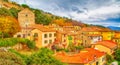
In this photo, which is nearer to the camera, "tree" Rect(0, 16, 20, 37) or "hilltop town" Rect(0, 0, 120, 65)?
"hilltop town" Rect(0, 0, 120, 65)

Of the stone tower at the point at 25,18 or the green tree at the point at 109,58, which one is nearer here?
the green tree at the point at 109,58

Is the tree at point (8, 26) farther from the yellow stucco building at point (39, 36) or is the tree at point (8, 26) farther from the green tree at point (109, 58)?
the green tree at point (109, 58)

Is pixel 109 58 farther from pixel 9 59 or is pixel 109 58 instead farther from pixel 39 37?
pixel 9 59

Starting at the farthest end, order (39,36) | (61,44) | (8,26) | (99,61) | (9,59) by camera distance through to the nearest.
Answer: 1. (61,44)
2. (39,36)
3. (8,26)
4. (99,61)
5. (9,59)

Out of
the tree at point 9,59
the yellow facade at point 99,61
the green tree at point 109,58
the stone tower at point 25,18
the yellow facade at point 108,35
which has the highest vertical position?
the stone tower at point 25,18

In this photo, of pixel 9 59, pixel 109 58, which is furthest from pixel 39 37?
pixel 9 59

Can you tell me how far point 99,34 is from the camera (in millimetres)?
69750

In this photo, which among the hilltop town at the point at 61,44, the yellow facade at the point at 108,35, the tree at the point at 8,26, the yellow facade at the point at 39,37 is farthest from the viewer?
the yellow facade at the point at 108,35

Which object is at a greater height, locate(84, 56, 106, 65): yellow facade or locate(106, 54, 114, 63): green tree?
locate(84, 56, 106, 65): yellow facade

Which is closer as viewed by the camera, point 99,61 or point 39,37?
point 99,61

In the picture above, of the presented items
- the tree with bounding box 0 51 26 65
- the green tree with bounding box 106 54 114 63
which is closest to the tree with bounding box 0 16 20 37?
the green tree with bounding box 106 54 114 63

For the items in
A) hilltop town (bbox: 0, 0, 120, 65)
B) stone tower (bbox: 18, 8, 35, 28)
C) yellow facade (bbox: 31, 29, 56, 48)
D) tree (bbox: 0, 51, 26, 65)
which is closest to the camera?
tree (bbox: 0, 51, 26, 65)

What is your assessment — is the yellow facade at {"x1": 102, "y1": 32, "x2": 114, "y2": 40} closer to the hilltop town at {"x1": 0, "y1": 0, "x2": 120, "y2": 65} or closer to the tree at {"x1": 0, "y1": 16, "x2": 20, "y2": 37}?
the hilltop town at {"x1": 0, "y1": 0, "x2": 120, "y2": 65}

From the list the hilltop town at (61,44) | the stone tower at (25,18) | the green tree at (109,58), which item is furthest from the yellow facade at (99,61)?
the stone tower at (25,18)
